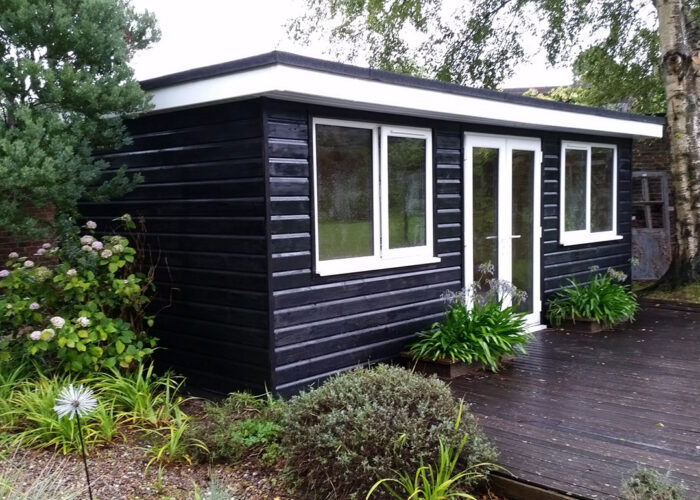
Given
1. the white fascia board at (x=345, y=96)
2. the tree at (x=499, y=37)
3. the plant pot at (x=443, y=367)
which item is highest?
the tree at (x=499, y=37)

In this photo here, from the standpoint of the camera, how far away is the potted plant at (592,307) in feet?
23.1

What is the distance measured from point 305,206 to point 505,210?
2755mm

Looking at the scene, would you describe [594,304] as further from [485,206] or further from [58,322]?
[58,322]

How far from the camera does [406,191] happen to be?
18.0 feet

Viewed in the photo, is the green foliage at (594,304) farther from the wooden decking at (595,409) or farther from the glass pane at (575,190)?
the glass pane at (575,190)

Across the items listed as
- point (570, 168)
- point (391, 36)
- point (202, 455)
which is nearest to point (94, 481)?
point (202, 455)

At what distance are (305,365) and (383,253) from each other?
46.3 inches

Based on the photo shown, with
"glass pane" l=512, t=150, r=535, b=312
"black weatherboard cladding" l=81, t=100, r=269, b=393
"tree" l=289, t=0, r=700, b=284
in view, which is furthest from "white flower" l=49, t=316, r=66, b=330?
"tree" l=289, t=0, r=700, b=284

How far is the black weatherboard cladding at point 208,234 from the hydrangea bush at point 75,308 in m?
0.30

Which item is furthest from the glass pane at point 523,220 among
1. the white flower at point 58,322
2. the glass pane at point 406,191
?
the white flower at point 58,322

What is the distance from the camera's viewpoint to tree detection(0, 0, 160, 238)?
4305 mm

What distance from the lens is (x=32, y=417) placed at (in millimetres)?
3957

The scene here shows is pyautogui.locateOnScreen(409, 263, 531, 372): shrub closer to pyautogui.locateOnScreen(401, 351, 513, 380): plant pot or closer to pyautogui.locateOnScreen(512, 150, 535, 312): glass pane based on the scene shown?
pyautogui.locateOnScreen(401, 351, 513, 380): plant pot

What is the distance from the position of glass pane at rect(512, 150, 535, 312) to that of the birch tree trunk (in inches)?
116
